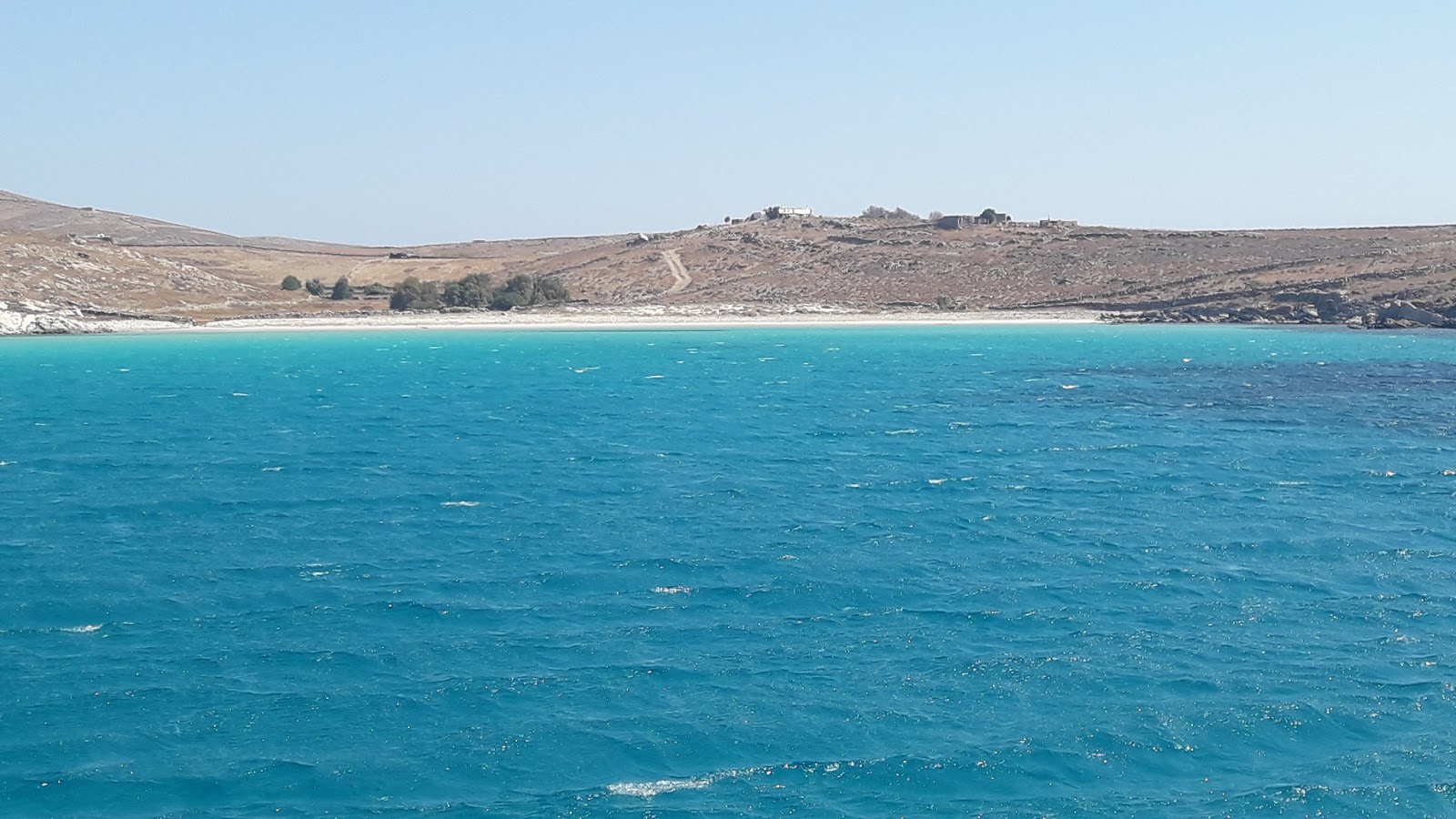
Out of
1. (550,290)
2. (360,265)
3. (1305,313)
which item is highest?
(360,265)

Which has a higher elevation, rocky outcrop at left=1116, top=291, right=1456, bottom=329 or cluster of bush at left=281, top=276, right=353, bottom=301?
cluster of bush at left=281, top=276, right=353, bottom=301

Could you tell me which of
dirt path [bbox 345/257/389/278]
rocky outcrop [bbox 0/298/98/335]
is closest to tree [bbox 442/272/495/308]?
dirt path [bbox 345/257/389/278]

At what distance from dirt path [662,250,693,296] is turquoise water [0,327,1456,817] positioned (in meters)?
75.7

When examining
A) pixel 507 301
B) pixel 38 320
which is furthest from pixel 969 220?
pixel 38 320

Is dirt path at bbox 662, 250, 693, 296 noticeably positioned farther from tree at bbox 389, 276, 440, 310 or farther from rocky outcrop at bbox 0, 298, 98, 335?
rocky outcrop at bbox 0, 298, 98, 335

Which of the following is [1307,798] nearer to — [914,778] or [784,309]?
[914,778]

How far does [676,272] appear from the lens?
117m

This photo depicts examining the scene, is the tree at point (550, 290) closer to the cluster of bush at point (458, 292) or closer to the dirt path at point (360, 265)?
the cluster of bush at point (458, 292)

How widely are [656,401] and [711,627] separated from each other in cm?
2862

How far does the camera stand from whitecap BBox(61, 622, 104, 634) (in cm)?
1639

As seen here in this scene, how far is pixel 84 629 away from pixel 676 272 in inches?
4018

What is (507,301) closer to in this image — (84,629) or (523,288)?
(523,288)

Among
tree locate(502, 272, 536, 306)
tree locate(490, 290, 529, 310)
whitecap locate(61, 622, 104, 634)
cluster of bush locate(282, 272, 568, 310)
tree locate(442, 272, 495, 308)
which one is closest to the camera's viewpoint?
whitecap locate(61, 622, 104, 634)

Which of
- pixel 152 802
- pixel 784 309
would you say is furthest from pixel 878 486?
pixel 784 309
